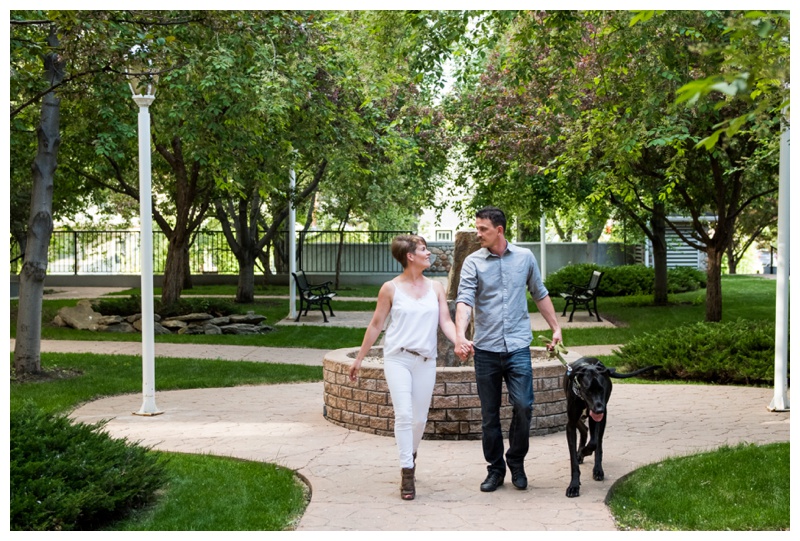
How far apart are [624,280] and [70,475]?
77.5 feet

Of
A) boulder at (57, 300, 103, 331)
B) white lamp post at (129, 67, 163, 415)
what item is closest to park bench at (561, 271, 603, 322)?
boulder at (57, 300, 103, 331)

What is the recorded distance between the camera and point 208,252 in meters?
32.9

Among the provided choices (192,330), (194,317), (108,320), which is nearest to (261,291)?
(194,317)

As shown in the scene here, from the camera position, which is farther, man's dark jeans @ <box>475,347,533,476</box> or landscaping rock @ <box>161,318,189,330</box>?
landscaping rock @ <box>161,318,189,330</box>

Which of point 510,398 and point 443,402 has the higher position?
point 510,398

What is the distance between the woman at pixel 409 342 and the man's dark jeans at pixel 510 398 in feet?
1.20

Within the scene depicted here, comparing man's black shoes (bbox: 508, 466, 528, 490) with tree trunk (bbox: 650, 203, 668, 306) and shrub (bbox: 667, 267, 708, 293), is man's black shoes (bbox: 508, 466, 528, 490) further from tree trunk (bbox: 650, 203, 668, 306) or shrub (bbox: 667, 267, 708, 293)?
shrub (bbox: 667, 267, 708, 293)

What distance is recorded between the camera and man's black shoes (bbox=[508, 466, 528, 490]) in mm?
6484

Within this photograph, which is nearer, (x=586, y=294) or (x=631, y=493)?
(x=631, y=493)

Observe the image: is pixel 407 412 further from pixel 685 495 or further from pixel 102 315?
pixel 102 315

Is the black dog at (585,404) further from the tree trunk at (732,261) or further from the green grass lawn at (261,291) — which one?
the tree trunk at (732,261)

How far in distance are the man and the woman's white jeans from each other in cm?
39

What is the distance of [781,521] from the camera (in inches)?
217

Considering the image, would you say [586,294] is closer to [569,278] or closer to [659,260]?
[659,260]
